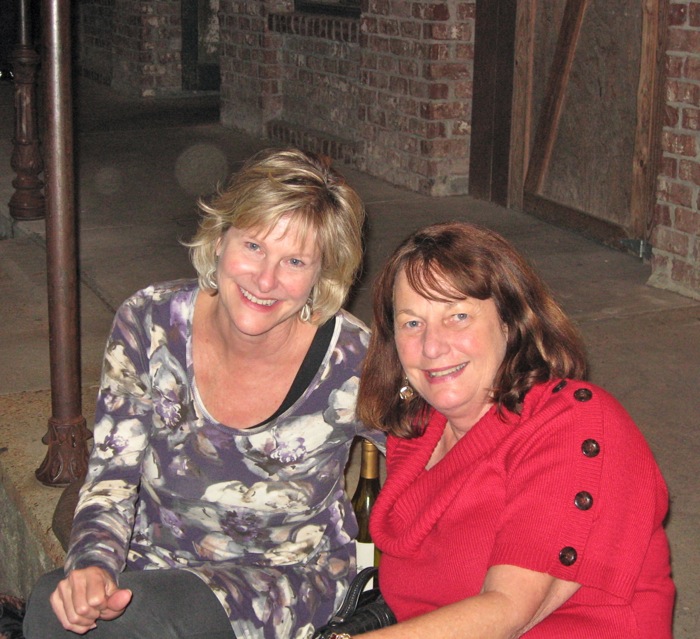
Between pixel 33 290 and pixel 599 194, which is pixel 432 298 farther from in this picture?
pixel 599 194

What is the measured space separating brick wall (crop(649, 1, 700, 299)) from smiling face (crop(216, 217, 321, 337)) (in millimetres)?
3167

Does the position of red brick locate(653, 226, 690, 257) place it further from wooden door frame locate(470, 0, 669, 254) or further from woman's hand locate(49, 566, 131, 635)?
woman's hand locate(49, 566, 131, 635)

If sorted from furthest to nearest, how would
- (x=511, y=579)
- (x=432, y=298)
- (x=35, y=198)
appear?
1. (x=35, y=198)
2. (x=432, y=298)
3. (x=511, y=579)

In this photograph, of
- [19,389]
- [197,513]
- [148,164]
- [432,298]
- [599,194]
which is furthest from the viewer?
[148,164]

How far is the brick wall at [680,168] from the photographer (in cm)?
493

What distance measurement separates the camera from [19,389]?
4.34m

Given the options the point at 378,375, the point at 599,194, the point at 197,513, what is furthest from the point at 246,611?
the point at 599,194

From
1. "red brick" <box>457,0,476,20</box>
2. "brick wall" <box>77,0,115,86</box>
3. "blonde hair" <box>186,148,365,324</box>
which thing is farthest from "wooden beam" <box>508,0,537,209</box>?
"brick wall" <box>77,0,115,86</box>

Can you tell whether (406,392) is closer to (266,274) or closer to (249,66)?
(266,274)

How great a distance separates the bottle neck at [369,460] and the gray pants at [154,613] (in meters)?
0.56

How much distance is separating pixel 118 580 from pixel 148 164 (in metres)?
6.67

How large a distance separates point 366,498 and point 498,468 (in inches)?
42.3

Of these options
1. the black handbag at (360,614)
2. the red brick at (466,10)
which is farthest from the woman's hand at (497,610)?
the red brick at (466,10)

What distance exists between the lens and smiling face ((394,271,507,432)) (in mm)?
2027
